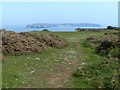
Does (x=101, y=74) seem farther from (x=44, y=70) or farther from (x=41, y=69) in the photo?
(x=41, y=69)

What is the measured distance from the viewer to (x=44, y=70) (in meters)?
15.4

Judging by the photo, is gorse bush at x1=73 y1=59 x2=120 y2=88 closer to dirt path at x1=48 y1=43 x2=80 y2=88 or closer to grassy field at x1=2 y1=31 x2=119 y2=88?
grassy field at x1=2 y1=31 x2=119 y2=88

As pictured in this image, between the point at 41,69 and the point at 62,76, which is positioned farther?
the point at 41,69

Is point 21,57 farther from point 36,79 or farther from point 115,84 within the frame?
point 115,84

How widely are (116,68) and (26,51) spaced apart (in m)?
7.34

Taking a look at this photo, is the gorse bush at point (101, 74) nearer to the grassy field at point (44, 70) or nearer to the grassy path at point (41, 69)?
the grassy field at point (44, 70)

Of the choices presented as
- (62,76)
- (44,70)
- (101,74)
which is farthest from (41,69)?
(101,74)

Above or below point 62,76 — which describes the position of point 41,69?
above

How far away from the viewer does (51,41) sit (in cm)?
2503

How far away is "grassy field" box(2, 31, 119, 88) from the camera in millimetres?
12852

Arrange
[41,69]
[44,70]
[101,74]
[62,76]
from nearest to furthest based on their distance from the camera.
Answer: [101,74] < [62,76] < [44,70] < [41,69]

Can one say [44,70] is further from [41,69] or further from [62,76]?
[62,76]

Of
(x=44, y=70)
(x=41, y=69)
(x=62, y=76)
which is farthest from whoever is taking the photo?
(x=41, y=69)

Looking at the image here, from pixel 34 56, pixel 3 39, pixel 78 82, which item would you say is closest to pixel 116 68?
pixel 78 82
